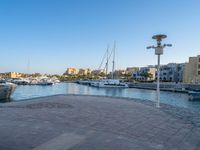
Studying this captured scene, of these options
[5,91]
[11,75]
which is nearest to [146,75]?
[5,91]

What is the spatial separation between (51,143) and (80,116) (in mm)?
2988

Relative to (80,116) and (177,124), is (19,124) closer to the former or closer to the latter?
(80,116)

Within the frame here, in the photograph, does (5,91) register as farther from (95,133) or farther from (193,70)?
(193,70)

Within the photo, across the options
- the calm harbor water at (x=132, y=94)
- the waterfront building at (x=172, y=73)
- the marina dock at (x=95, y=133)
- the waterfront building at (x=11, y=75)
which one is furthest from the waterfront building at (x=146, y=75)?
the marina dock at (x=95, y=133)

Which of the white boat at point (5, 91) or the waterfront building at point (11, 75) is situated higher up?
the waterfront building at point (11, 75)

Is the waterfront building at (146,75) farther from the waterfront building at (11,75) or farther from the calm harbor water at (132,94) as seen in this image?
the waterfront building at (11,75)

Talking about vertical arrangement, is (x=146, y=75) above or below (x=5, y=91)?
above

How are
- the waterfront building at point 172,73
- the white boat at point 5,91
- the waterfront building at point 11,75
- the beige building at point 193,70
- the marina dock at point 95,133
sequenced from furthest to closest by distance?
1. the waterfront building at point 11,75
2. the waterfront building at point 172,73
3. the beige building at point 193,70
4. the white boat at point 5,91
5. the marina dock at point 95,133

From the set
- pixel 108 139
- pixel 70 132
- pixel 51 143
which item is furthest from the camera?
pixel 70 132

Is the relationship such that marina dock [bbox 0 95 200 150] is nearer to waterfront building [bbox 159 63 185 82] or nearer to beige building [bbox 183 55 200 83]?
beige building [bbox 183 55 200 83]

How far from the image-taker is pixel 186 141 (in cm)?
520

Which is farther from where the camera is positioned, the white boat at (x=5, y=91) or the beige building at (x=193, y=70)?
the beige building at (x=193, y=70)

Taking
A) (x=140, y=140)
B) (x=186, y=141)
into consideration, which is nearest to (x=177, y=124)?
(x=186, y=141)

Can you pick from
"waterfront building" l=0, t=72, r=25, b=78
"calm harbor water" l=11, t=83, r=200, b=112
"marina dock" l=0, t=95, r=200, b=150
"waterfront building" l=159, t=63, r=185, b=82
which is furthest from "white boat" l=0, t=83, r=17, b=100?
"waterfront building" l=0, t=72, r=25, b=78
